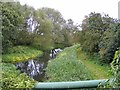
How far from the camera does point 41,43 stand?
9.23m

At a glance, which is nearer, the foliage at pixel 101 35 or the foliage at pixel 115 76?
the foliage at pixel 115 76

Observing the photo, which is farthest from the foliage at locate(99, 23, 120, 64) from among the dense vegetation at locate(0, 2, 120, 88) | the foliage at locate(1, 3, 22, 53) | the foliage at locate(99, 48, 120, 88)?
the foliage at locate(99, 48, 120, 88)

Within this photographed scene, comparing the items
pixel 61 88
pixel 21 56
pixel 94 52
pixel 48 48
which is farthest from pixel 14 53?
pixel 61 88

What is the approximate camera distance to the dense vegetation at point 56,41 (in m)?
3.47

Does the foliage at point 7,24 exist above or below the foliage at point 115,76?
above

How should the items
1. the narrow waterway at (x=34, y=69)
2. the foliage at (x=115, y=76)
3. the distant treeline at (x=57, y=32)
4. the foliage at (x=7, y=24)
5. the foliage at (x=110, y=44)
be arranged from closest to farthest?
1. the foliage at (x=115, y=76)
2. the narrow waterway at (x=34, y=69)
3. the foliage at (x=110, y=44)
4. the distant treeline at (x=57, y=32)
5. the foliage at (x=7, y=24)

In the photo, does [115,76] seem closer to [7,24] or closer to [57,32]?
[7,24]

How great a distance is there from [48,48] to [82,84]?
8.98 m

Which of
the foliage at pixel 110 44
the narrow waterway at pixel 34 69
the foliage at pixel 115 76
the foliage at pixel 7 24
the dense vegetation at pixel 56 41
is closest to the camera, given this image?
the foliage at pixel 115 76

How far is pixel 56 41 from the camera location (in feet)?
33.4

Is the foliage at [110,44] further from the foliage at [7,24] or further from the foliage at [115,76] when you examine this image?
the foliage at [115,76]

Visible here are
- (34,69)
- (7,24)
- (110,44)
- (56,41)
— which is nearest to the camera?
(110,44)

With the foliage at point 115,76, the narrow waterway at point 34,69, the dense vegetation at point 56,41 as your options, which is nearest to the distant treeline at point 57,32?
the dense vegetation at point 56,41

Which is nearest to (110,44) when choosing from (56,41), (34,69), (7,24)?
(34,69)
